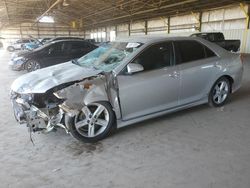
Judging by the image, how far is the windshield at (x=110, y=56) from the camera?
3432mm

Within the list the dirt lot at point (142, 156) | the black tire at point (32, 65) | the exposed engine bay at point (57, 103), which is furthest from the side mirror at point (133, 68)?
the black tire at point (32, 65)

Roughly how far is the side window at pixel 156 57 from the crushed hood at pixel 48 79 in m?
0.71

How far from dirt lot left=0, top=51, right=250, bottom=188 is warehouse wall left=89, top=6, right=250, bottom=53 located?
14268 millimetres

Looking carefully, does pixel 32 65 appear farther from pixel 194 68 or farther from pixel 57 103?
pixel 194 68

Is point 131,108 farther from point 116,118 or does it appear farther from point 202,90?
point 202,90

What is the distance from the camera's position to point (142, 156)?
9.11 ft

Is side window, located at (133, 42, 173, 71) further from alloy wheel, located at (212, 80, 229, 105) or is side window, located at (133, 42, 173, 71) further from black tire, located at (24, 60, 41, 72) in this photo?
black tire, located at (24, 60, 41, 72)

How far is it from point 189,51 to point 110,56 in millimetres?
1376

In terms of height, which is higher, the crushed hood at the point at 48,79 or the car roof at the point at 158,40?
the car roof at the point at 158,40

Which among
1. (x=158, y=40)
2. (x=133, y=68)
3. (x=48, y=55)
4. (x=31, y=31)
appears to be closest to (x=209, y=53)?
(x=158, y=40)

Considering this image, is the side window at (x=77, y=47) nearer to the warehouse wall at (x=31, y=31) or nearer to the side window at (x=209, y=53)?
the side window at (x=209, y=53)

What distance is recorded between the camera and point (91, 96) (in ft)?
9.91

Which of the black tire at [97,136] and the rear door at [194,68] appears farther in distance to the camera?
the rear door at [194,68]

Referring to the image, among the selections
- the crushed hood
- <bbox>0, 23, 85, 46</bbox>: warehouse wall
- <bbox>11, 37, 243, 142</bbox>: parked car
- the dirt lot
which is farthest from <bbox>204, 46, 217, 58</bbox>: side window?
<bbox>0, 23, 85, 46</bbox>: warehouse wall
